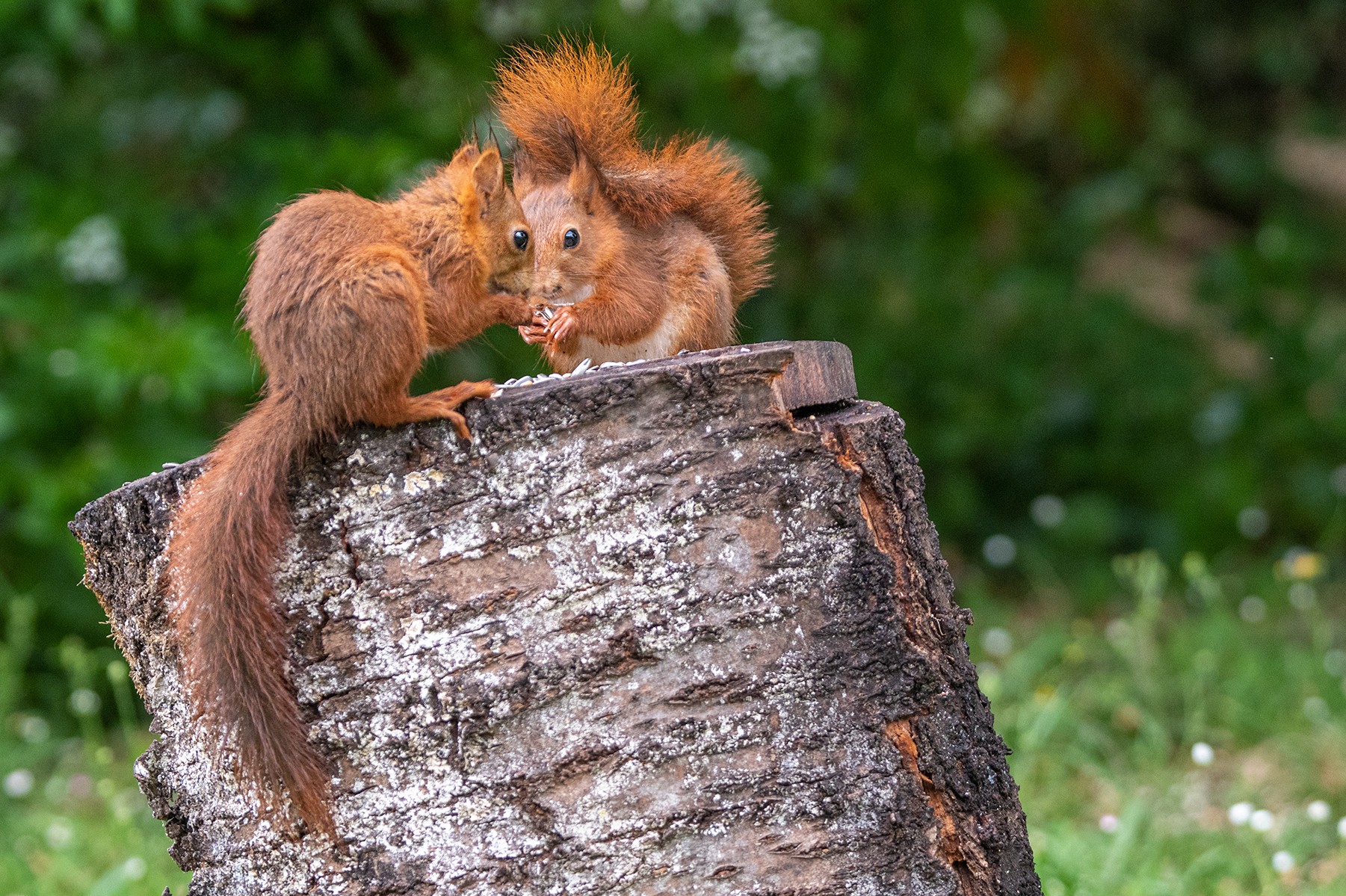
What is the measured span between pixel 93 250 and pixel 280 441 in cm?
221

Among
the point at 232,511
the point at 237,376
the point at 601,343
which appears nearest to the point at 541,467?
the point at 232,511

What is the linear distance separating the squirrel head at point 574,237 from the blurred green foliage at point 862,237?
1.79 ft

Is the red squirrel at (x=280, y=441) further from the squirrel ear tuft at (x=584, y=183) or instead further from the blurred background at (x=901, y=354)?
the blurred background at (x=901, y=354)

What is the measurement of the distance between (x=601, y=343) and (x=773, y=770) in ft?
2.86

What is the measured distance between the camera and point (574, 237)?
2176 mm

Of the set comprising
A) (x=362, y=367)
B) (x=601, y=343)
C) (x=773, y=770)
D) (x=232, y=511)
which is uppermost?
(x=362, y=367)

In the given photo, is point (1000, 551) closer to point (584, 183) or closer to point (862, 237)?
point (862, 237)

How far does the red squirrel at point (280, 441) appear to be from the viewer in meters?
1.45

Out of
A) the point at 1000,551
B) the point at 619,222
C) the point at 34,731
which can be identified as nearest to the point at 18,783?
the point at 34,731

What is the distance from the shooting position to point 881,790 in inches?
59.7

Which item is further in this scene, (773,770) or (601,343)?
(601,343)

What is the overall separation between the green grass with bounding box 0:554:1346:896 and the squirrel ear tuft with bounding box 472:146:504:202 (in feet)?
3.87

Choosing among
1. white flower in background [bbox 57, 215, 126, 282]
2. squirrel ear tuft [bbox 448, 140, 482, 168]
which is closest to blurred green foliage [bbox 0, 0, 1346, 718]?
white flower in background [bbox 57, 215, 126, 282]

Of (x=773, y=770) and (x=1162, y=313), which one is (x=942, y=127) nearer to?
(x=1162, y=313)
